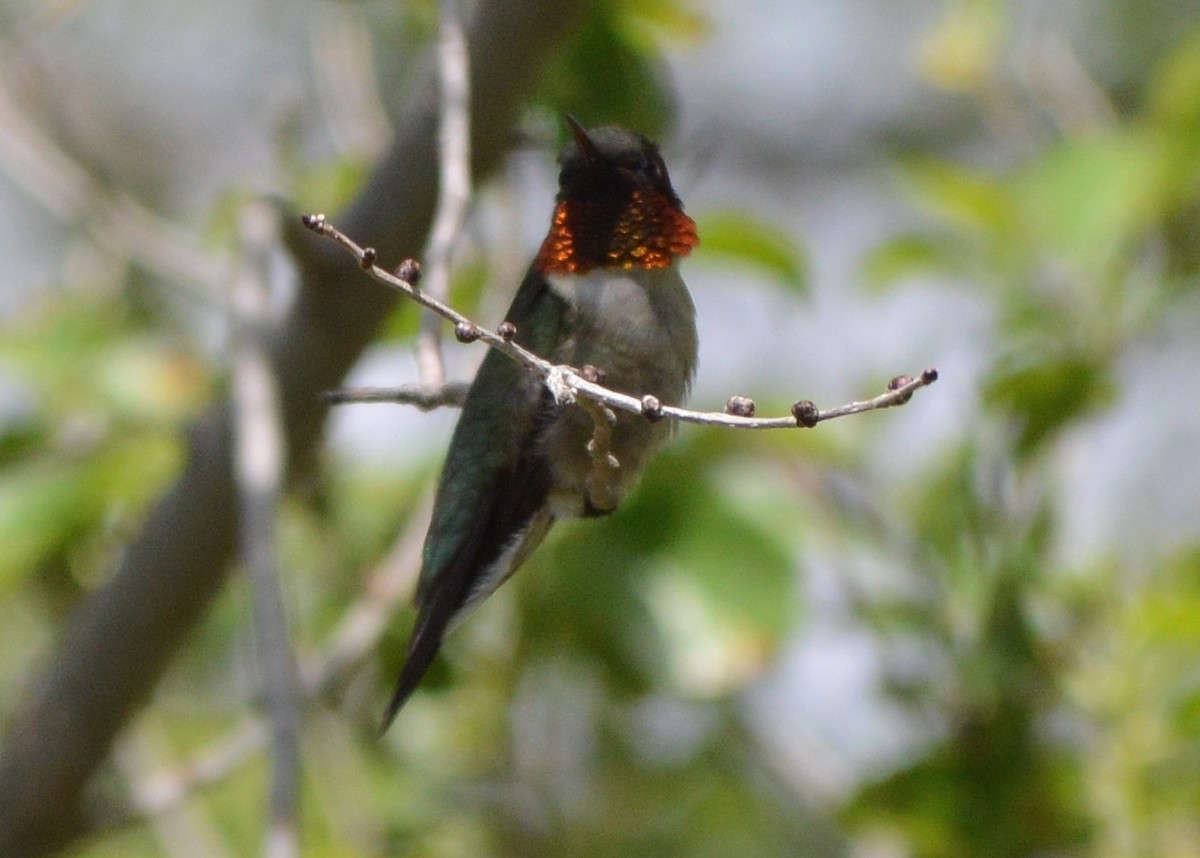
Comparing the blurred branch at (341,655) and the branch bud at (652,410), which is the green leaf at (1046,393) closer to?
the blurred branch at (341,655)

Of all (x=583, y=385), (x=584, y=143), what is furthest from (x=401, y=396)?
(x=584, y=143)

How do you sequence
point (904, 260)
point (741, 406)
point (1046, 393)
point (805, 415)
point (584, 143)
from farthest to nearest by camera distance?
point (904, 260), point (1046, 393), point (584, 143), point (741, 406), point (805, 415)

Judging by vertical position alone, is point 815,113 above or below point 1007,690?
above

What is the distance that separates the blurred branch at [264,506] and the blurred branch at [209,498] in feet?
0.31

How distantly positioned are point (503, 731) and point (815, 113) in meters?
7.70

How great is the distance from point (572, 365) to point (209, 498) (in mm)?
1133

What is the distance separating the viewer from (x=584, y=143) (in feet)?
10.2

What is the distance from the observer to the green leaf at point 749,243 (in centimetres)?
420

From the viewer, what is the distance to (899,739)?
15.5ft

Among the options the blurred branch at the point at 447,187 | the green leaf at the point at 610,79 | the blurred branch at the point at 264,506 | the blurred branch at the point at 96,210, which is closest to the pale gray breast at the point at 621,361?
the blurred branch at the point at 447,187

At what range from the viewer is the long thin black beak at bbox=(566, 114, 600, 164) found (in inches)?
119

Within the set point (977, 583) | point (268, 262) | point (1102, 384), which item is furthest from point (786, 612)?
point (268, 262)

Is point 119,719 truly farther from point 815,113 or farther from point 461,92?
point 815,113

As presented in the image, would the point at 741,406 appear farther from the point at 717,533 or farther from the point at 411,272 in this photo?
the point at 717,533
